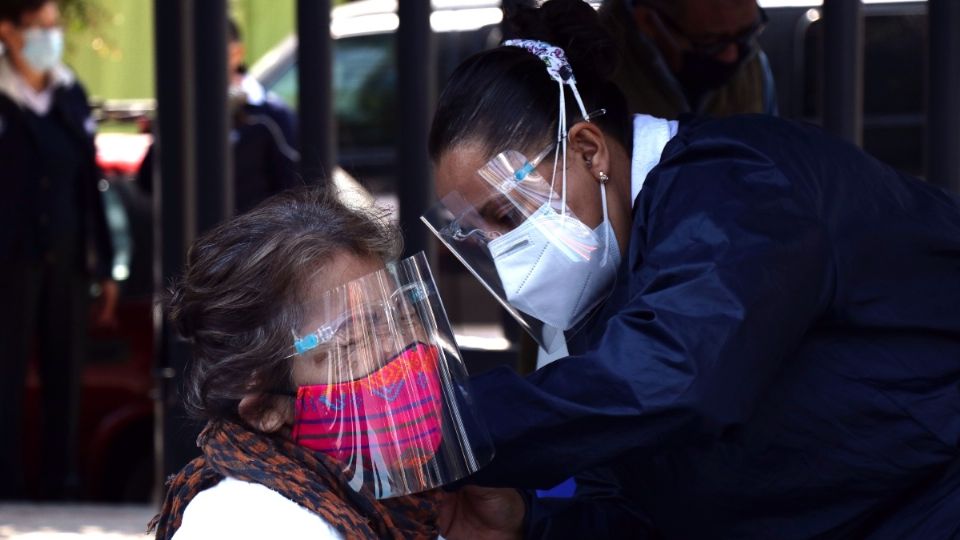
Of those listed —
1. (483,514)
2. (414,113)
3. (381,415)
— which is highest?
(414,113)

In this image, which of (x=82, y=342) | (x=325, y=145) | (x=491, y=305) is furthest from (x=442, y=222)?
(x=491, y=305)

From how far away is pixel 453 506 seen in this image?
79.1 inches

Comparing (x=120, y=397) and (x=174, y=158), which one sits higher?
(x=174, y=158)

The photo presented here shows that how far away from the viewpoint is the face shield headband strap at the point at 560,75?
1955 mm

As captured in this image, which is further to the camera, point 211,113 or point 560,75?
point 211,113

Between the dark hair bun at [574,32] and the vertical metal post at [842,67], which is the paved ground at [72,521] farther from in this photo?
the dark hair bun at [574,32]

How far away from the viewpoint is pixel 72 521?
4793mm

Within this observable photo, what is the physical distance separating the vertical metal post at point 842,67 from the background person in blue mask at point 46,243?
2.95 meters

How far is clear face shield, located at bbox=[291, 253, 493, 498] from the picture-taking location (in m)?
1.68

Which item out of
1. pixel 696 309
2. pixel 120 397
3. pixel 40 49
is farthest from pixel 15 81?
pixel 696 309

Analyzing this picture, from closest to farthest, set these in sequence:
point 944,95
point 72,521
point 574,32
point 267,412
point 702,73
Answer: point 267,412
point 574,32
point 702,73
point 944,95
point 72,521

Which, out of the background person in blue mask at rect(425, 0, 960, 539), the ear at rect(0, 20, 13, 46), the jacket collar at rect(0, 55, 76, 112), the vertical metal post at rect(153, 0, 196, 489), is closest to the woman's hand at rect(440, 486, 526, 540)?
the background person in blue mask at rect(425, 0, 960, 539)

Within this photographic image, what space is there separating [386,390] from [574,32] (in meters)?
0.70

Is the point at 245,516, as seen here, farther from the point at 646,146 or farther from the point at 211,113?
the point at 211,113
